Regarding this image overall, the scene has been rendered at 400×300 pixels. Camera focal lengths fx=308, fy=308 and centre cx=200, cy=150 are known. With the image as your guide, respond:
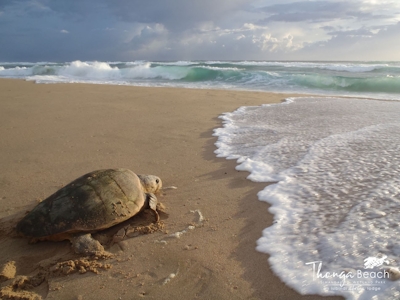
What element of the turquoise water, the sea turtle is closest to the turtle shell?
the sea turtle

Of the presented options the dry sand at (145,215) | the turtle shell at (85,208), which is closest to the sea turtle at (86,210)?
the turtle shell at (85,208)

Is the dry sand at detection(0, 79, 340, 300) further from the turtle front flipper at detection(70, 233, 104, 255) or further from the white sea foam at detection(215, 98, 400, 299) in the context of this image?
the white sea foam at detection(215, 98, 400, 299)

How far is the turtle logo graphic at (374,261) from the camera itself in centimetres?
207

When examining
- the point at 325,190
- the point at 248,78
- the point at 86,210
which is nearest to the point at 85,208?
the point at 86,210

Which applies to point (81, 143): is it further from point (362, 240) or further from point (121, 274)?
point (362, 240)

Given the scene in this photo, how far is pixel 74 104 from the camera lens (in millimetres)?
7773

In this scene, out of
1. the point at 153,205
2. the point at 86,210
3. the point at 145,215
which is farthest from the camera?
the point at 145,215

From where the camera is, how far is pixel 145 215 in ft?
9.56

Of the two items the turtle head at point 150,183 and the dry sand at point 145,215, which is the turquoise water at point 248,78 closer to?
the dry sand at point 145,215

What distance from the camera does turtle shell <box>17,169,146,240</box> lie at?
248cm

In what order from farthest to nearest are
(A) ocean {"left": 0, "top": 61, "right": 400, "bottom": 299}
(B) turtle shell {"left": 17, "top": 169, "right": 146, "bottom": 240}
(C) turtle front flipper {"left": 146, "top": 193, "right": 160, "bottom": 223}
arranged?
→ (C) turtle front flipper {"left": 146, "top": 193, "right": 160, "bottom": 223}, (B) turtle shell {"left": 17, "top": 169, "right": 146, "bottom": 240}, (A) ocean {"left": 0, "top": 61, "right": 400, "bottom": 299}

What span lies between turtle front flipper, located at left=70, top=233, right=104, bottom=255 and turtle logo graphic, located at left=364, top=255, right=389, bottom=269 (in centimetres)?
193

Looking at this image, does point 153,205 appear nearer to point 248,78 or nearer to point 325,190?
point 325,190

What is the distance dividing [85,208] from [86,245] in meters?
0.31
